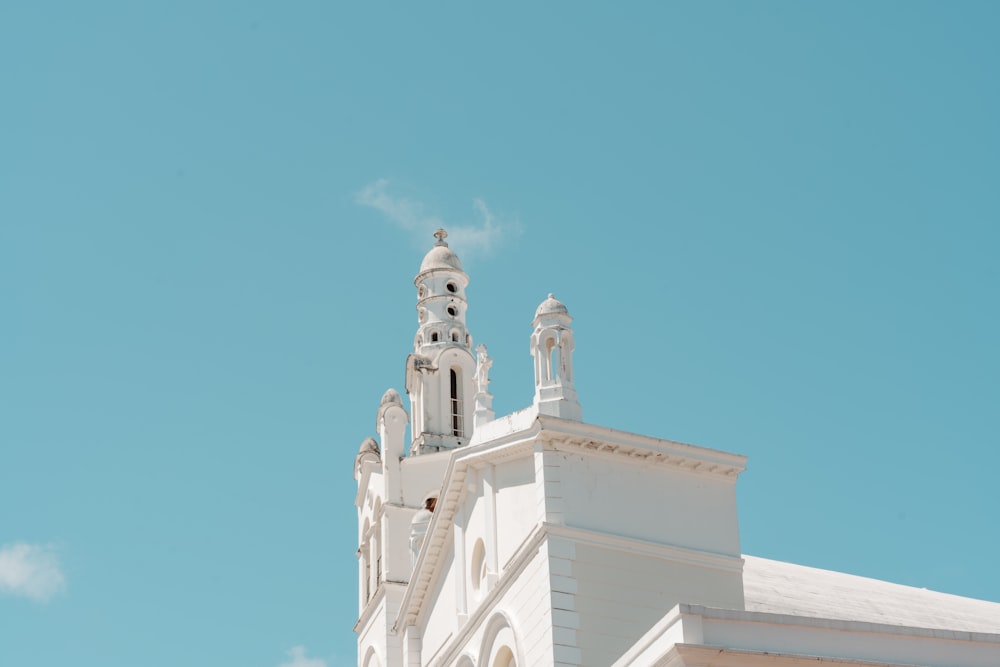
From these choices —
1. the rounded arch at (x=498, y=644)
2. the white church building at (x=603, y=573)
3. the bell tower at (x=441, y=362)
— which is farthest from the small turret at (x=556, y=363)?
the bell tower at (x=441, y=362)

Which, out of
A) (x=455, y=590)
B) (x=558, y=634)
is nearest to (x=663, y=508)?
(x=558, y=634)

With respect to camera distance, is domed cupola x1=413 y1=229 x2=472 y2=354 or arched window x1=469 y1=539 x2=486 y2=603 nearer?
arched window x1=469 y1=539 x2=486 y2=603

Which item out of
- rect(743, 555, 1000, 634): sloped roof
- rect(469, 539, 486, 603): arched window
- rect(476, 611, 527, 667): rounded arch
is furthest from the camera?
rect(743, 555, 1000, 634): sloped roof

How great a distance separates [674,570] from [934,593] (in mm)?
15616

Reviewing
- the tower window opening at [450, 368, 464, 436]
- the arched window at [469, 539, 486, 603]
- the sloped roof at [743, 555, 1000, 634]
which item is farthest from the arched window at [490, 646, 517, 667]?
the tower window opening at [450, 368, 464, 436]

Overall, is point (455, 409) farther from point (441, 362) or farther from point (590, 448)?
point (590, 448)

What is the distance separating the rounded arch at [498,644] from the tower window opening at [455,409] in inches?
657

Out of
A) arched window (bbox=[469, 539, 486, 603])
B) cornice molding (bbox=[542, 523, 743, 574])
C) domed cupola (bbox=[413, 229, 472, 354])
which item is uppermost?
domed cupola (bbox=[413, 229, 472, 354])

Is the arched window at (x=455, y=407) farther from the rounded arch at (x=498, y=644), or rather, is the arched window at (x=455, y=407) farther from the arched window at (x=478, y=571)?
the rounded arch at (x=498, y=644)

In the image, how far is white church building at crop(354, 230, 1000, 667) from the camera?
76.8 feet

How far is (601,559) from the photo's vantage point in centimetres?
2903

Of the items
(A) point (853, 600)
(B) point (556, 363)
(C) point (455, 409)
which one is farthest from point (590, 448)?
(C) point (455, 409)

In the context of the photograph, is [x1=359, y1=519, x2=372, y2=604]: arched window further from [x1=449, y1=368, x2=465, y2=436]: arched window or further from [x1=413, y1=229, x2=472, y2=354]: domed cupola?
[x1=413, y1=229, x2=472, y2=354]: domed cupola

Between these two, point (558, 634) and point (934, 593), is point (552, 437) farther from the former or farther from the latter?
point (934, 593)
